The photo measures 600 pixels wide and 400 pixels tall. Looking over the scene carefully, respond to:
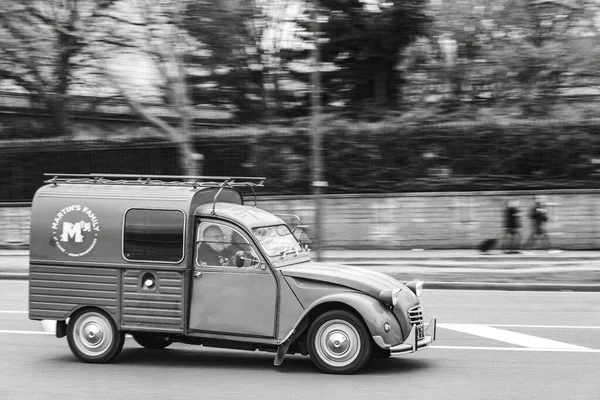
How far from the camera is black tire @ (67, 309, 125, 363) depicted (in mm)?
9312

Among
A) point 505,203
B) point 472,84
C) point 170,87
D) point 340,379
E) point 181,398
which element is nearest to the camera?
point 181,398

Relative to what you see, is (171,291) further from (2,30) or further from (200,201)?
(2,30)

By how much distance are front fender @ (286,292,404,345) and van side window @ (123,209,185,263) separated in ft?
4.96

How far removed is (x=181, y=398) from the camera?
25.4 ft

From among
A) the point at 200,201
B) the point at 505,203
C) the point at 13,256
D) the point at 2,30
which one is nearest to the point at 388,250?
the point at 505,203

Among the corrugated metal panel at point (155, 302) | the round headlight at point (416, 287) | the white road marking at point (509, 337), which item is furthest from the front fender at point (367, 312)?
the white road marking at point (509, 337)

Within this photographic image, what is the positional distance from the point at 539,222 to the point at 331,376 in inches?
659

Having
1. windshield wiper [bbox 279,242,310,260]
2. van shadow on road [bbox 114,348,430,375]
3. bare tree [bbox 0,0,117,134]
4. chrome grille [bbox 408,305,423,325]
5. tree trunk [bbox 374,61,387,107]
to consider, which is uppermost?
bare tree [bbox 0,0,117,134]

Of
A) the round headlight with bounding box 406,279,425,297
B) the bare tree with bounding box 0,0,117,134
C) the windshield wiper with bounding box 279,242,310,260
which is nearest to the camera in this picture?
the windshield wiper with bounding box 279,242,310,260

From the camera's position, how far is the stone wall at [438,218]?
80.9 feet

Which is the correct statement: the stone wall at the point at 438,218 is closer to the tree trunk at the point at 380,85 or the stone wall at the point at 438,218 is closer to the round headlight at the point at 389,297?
the tree trunk at the point at 380,85

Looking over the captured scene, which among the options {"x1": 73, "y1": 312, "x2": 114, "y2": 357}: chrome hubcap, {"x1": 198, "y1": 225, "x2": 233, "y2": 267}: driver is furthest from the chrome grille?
{"x1": 73, "y1": 312, "x2": 114, "y2": 357}: chrome hubcap

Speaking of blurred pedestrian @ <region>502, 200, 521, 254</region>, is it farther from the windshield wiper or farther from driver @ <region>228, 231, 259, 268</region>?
driver @ <region>228, 231, 259, 268</region>

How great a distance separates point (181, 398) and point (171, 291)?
1.57 meters
